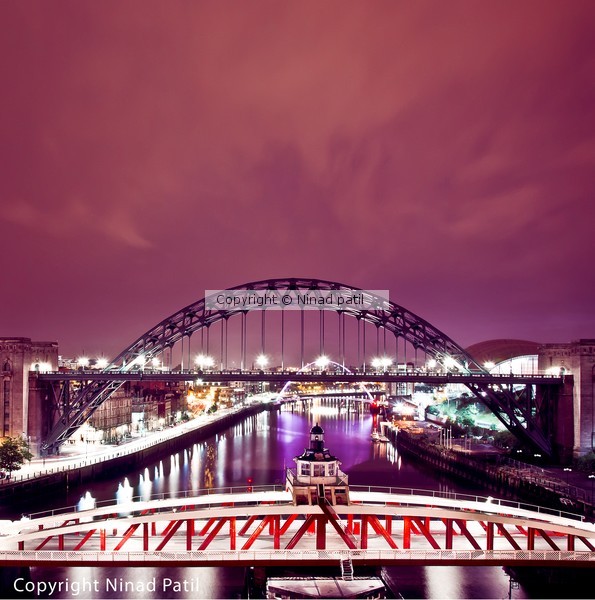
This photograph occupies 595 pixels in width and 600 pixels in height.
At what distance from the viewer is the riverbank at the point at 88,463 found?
2853 cm

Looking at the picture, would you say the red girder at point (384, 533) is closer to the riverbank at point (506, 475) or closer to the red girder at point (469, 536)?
the red girder at point (469, 536)

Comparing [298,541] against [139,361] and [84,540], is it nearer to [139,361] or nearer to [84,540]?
[84,540]

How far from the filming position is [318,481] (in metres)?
15.4

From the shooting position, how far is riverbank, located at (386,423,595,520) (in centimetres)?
2578

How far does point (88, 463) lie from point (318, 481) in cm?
2243

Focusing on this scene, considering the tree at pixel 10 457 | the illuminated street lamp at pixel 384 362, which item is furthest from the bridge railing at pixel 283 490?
the illuminated street lamp at pixel 384 362

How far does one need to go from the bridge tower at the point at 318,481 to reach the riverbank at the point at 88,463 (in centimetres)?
1702

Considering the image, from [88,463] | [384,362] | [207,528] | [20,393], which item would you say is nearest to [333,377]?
[384,362]

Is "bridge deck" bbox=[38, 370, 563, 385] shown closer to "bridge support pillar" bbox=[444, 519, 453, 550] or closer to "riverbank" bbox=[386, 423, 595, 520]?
"riverbank" bbox=[386, 423, 595, 520]

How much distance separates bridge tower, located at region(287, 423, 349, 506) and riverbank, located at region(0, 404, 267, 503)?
17018 millimetres

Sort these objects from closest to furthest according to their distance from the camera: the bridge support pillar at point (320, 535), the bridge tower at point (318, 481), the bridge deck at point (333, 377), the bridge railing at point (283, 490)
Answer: the bridge support pillar at point (320, 535) < the bridge tower at point (318, 481) < the bridge railing at point (283, 490) < the bridge deck at point (333, 377)

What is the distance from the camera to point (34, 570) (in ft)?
60.5

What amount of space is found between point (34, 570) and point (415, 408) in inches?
2652

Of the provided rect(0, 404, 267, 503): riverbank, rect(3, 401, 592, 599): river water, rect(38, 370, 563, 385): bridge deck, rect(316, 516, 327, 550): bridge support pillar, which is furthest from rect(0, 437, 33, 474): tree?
rect(316, 516, 327, 550): bridge support pillar
